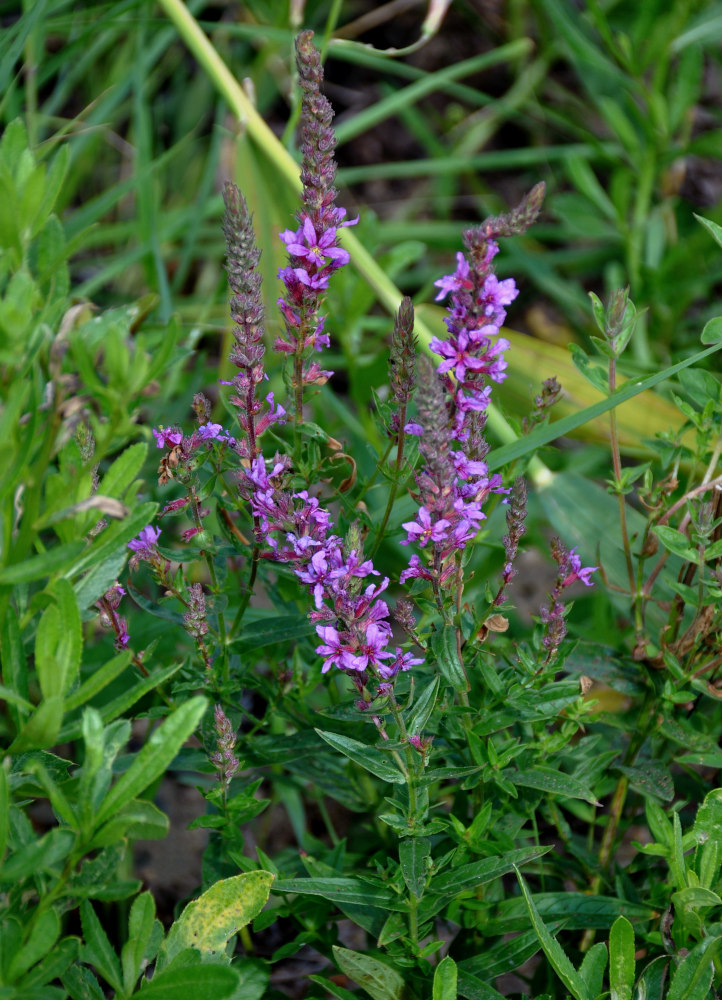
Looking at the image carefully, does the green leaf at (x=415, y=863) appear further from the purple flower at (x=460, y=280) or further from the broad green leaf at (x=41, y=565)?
the purple flower at (x=460, y=280)

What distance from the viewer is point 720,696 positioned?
1.32m

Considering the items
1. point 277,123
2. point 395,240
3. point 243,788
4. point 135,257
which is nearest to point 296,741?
point 243,788

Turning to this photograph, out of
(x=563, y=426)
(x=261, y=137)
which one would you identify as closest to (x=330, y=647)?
(x=563, y=426)

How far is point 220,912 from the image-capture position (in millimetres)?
1116

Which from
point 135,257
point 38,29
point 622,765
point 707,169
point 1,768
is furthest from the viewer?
point 707,169

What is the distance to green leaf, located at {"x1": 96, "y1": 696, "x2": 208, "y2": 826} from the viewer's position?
0.95m

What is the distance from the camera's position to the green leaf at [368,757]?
110 centimetres

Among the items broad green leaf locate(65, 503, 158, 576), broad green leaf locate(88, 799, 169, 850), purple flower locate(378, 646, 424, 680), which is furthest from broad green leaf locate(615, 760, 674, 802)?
broad green leaf locate(65, 503, 158, 576)

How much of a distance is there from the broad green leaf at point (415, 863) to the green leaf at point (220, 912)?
0.16 meters

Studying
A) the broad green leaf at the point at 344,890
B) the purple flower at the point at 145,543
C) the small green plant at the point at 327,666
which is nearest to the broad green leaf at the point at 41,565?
the small green plant at the point at 327,666

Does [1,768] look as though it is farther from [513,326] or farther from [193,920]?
[513,326]

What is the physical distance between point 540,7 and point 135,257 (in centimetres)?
182

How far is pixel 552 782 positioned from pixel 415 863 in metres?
0.23

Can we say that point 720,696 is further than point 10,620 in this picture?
Yes
